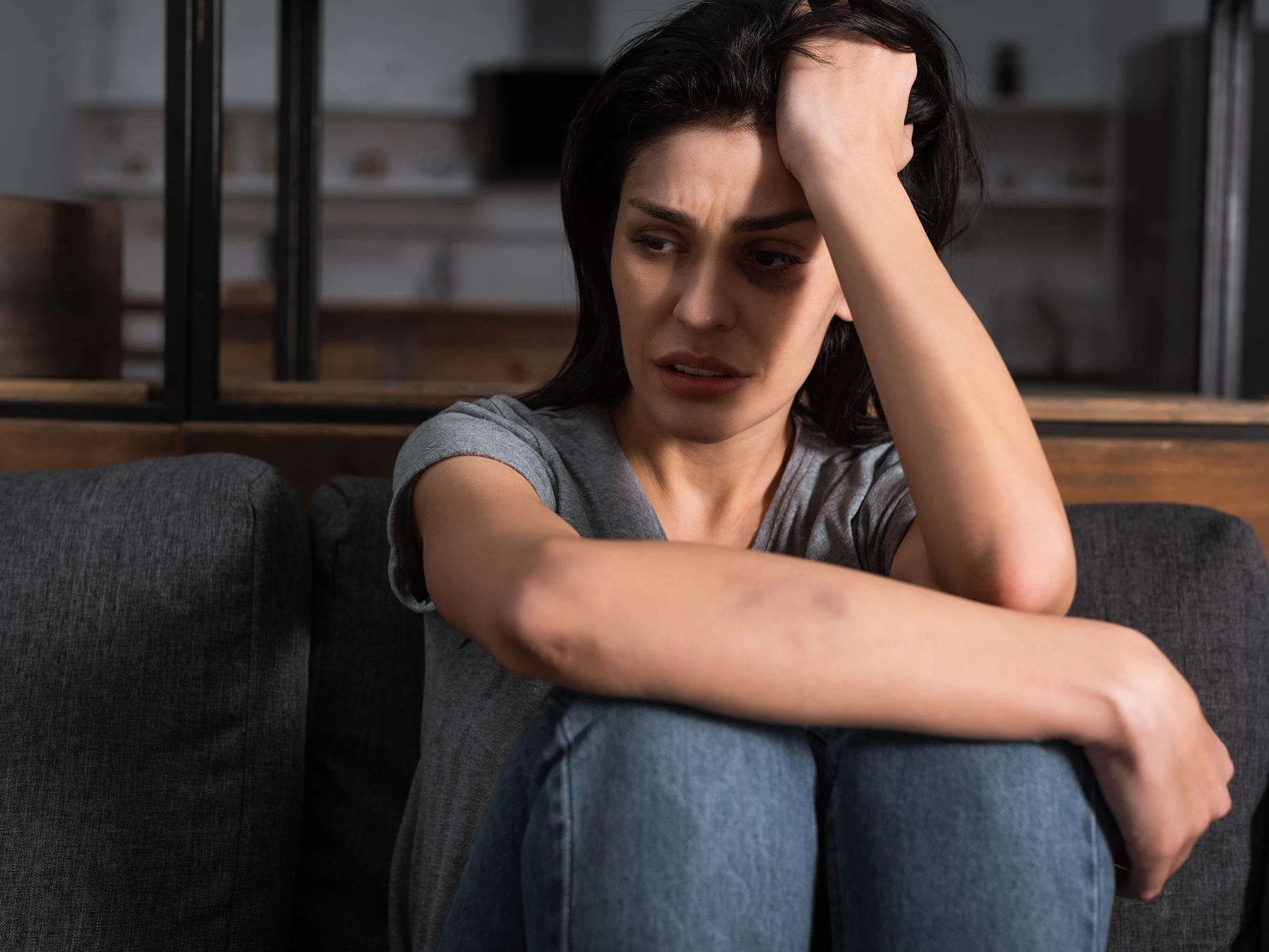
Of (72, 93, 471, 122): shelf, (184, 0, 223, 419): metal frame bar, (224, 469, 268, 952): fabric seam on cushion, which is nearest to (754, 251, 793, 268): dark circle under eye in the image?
(224, 469, 268, 952): fabric seam on cushion

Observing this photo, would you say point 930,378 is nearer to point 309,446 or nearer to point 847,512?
point 847,512

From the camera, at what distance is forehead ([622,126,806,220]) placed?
886 mm

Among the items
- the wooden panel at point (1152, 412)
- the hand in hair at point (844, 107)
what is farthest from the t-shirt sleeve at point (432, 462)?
the wooden panel at point (1152, 412)

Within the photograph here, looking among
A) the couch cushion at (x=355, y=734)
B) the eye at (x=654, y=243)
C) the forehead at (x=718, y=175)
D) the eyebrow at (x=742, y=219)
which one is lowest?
the couch cushion at (x=355, y=734)

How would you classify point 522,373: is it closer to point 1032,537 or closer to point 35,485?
point 35,485

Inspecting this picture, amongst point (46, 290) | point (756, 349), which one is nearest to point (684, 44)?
point (756, 349)

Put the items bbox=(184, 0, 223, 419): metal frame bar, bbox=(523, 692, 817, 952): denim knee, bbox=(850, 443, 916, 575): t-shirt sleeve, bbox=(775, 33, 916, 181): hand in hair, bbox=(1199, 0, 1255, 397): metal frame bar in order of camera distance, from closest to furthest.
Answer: bbox=(523, 692, 817, 952): denim knee → bbox=(775, 33, 916, 181): hand in hair → bbox=(850, 443, 916, 575): t-shirt sleeve → bbox=(184, 0, 223, 419): metal frame bar → bbox=(1199, 0, 1255, 397): metal frame bar

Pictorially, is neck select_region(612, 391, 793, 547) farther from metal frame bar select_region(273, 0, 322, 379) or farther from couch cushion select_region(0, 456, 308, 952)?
metal frame bar select_region(273, 0, 322, 379)

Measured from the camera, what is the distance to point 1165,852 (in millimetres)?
726

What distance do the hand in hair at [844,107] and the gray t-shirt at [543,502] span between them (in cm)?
31

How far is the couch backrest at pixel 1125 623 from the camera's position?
3.29 ft

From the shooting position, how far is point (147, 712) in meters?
0.97

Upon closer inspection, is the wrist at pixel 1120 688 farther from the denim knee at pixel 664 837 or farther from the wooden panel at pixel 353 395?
the wooden panel at pixel 353 395

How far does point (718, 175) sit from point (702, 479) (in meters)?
0.30
